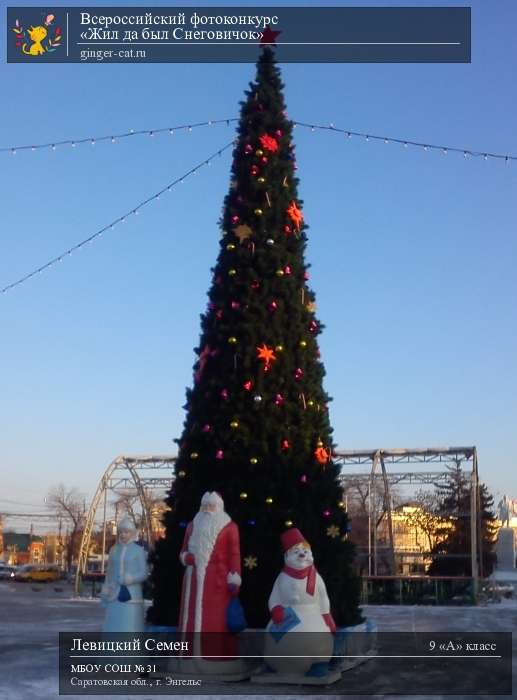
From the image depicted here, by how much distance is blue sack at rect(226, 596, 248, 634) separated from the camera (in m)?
8.11

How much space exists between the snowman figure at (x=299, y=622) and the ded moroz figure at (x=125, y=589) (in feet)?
4.78

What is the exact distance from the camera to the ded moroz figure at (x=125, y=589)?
845 centimetres

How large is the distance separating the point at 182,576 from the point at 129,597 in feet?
2.60

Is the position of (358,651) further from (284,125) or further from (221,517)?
(284,125)

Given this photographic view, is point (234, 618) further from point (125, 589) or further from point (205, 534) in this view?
point (125, 589)

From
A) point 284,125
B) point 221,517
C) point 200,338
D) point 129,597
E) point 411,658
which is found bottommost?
point 411,658

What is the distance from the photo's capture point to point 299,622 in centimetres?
783

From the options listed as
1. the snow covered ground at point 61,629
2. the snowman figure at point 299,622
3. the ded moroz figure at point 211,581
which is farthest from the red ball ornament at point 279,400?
the snow covered ground at point 61,629

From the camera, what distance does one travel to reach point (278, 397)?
9281 millimetres

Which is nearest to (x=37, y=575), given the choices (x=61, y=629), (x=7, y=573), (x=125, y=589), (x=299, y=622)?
(x=7, y=573)

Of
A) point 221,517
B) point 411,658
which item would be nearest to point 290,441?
point 221,517

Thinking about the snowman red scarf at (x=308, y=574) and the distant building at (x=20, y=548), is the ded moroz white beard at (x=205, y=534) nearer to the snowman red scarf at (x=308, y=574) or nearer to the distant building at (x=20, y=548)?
the snowman red scarf at (x=308, y=574)

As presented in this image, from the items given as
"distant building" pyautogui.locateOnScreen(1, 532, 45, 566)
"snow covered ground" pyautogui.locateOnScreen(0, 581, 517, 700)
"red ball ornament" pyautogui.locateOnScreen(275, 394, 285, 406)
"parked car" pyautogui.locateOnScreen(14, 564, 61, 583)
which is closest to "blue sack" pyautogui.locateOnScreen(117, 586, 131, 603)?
"snow covered ground" pyautogui.locateOnScreen(0, 581, 517, 700)

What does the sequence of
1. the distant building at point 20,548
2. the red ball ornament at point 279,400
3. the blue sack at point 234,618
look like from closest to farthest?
the blue sack at point 234,618, the red ball ornament at point 279,400, the distant building at point 20,548
